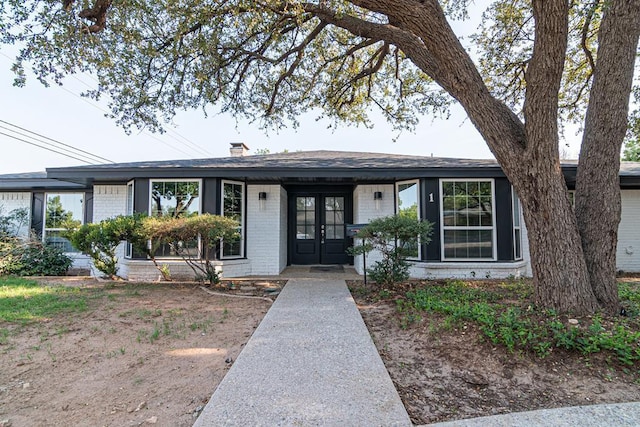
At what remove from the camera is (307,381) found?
2.41 metres

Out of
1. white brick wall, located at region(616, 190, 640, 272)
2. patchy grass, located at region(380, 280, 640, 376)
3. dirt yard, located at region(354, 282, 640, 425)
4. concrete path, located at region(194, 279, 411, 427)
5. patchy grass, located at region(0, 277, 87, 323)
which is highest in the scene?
white brick wall, located at region(616, 190, 640, 272)

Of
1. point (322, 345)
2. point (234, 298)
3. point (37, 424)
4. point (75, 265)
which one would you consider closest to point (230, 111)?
point (234, 298)

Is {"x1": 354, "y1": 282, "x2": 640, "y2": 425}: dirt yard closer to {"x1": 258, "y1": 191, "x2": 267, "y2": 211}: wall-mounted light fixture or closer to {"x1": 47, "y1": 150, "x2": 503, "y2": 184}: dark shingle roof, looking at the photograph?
{"x1": 47, "y1": 150, "x2": 503, "y2": 184}: dark shingle roof

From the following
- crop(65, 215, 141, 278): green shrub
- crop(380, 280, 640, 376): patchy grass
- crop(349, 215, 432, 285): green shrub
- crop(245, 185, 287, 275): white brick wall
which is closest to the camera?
crop(380, 280, 640, 376): patchy grass

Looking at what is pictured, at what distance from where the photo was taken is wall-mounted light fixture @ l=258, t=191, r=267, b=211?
25.4ft

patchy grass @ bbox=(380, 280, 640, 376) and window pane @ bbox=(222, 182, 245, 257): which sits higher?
window pane @ bbox=(222, 182, 245, 257)

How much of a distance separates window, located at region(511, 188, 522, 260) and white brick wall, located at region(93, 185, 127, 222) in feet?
31.8

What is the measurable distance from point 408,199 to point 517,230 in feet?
8.68

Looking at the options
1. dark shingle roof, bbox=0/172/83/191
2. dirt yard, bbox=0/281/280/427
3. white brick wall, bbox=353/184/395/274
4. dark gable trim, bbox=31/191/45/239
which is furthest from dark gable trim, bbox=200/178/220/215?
dark gable trim, bbox=31/191/45/239

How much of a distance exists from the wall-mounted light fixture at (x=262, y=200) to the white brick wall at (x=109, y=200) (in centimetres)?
358

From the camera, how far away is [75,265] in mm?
8789

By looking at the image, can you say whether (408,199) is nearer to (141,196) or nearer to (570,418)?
(570,418)

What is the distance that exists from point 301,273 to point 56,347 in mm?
5077

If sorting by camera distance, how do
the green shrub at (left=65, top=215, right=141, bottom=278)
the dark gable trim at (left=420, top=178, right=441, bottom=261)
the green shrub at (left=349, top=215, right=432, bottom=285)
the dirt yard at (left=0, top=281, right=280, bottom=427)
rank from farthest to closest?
the dark gable trim at (left=420, top=178, right=441, bottom=261) → the green shrub at (left=65, top=215, right=141, bottom=278) → the green shrub at (left=349, top=215, right=432, bottom=285) → the dirt yard at (left=0, top=281, right=280, bottom=427)
